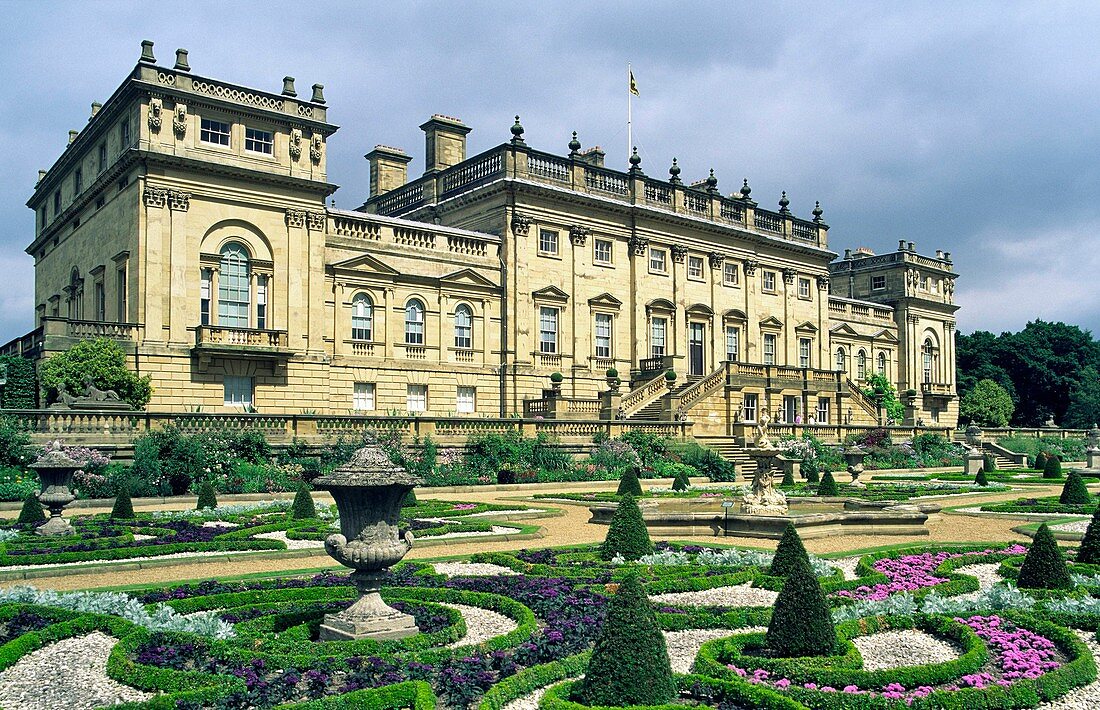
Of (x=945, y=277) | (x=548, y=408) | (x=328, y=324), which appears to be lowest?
(x=548, y=408)

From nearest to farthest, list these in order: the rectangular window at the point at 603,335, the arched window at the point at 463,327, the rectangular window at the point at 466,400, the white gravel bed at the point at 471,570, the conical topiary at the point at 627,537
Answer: the white gravel bed at the point at 471,570
the conical topiary at the point at 627,537
the rectangular window at the point at 466,400
the arched window at the point at 463,327
the rectangular window at the point at 603,335

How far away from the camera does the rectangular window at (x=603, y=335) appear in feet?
160

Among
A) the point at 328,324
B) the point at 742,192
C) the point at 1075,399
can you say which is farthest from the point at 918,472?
the point at 1075,399

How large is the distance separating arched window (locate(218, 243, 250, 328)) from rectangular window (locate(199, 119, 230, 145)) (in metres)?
3.78

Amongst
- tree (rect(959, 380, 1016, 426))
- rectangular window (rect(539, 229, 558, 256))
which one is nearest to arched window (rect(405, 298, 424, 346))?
rectangular window (rect(539, 229, 558, 256))

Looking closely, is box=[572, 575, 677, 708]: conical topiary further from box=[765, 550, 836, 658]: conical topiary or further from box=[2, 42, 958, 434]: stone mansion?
box=[2, 42, 958, 434]: stone mansion

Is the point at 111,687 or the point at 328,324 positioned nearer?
the point at 111,687

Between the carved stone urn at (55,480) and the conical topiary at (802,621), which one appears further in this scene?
the carved stone urn at (55,480)

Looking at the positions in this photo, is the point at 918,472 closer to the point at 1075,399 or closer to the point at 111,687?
the point at 111,687

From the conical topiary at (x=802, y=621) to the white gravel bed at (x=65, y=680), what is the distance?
5434 mm

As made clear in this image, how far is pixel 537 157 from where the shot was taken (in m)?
46.1

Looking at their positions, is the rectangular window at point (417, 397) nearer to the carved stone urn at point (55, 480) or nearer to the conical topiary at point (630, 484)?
the conical topiary at point (630, 484)

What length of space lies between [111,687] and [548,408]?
3392 cm

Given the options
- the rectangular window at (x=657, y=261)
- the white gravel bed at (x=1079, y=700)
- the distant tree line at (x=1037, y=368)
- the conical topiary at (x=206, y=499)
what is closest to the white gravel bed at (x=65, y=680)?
the white gravel bed at (x=1079, y=700)
